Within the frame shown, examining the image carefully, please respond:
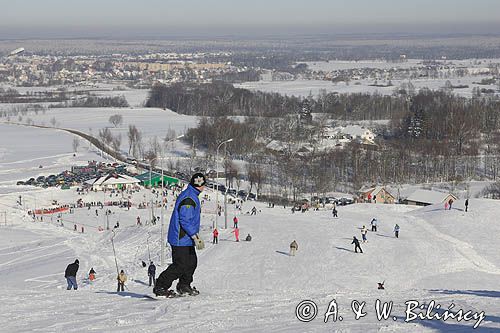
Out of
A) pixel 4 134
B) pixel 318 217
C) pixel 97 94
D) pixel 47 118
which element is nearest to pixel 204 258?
pixel 318 217

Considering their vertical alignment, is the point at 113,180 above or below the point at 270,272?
below

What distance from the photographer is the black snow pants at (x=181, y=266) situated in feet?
23.0

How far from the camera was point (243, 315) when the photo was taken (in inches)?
255

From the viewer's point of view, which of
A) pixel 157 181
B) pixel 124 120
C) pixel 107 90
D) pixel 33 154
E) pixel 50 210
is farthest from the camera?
pixel 107 90

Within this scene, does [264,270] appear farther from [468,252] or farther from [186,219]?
[186,219]

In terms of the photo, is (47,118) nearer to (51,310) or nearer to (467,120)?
(467,120)

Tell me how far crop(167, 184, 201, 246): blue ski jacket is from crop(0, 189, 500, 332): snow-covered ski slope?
0.61m

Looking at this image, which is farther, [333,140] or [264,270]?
[333,140]

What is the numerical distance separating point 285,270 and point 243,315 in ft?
30.1

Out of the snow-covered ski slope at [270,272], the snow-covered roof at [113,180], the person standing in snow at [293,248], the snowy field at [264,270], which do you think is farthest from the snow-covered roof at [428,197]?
the person standing in snow at [293,248]

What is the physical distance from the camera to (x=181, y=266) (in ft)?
23.1

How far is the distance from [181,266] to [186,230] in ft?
1.44

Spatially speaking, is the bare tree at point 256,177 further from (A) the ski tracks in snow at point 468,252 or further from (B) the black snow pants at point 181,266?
(B) the black snow pants at point 181,266
